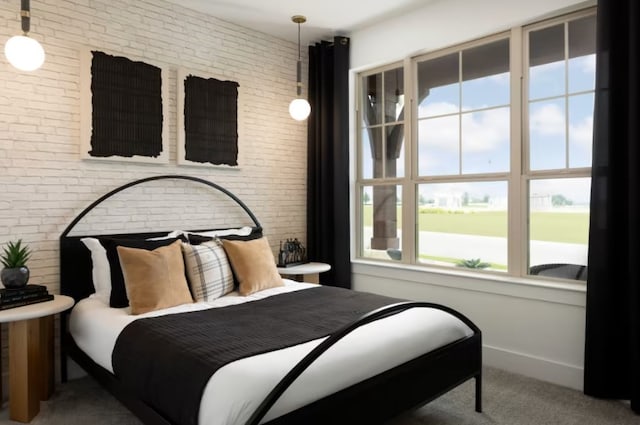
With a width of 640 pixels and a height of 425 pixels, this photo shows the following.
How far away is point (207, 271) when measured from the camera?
10.2ft

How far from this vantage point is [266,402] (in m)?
1.65

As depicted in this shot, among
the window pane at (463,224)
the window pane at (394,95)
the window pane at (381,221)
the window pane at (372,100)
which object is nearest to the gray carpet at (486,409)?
the window pane at (463,224)

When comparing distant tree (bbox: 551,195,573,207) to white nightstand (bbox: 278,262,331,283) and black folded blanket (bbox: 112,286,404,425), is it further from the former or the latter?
white nightstand (bbox: 278,262,331,283)

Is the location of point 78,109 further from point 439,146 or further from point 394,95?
point 439,146

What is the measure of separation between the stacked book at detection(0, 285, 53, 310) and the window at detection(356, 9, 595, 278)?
2827 mm

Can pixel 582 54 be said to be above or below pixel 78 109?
above

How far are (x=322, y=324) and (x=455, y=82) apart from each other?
2.51 m

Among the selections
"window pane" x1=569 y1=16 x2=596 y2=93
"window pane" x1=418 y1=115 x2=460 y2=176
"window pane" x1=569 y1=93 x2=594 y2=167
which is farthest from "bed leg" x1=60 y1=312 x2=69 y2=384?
"window pane" x1=569 y1=16 x2=596 y2=93

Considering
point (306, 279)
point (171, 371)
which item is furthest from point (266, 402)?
point (306, 279)

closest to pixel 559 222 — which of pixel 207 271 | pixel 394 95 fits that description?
pixel 394 95

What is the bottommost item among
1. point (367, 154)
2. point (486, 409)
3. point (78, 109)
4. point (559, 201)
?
point (486, 409)

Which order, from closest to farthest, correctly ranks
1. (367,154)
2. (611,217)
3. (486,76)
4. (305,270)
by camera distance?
(611,217) → (486,76) → (305,270) → (367,154)

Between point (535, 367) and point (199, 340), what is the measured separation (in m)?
2.45

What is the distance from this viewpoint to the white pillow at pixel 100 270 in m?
3.01
